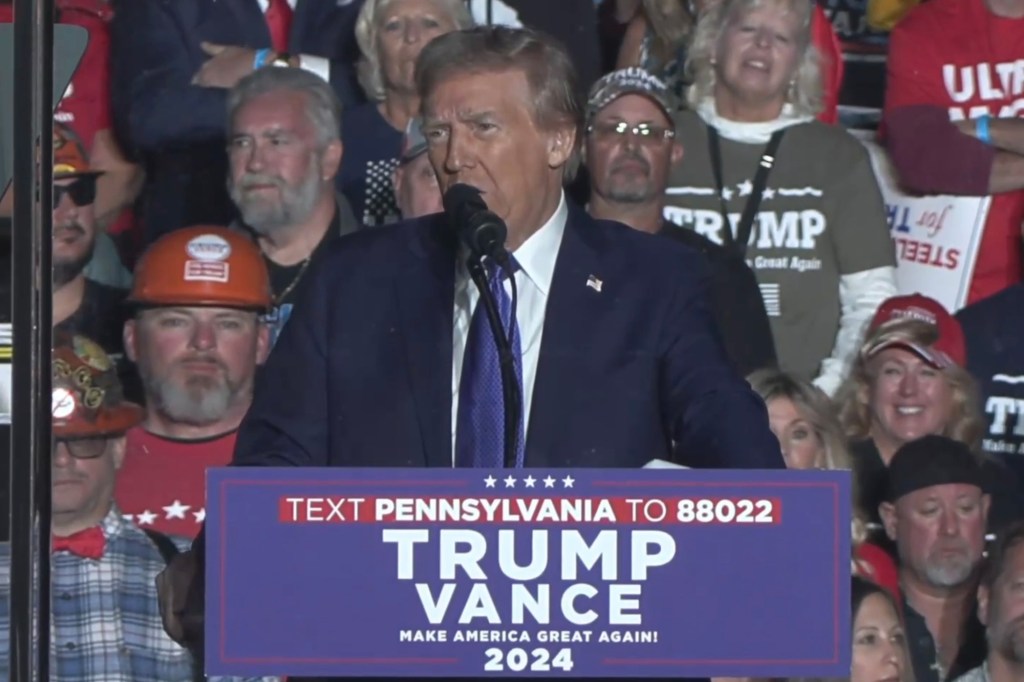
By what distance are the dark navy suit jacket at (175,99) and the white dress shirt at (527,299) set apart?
1.97 ft

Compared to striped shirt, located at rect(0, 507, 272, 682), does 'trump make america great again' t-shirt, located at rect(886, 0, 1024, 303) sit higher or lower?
higher

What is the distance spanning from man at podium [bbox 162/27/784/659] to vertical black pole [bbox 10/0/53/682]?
0.27 metres

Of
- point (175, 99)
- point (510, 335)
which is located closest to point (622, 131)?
point (175, 99)

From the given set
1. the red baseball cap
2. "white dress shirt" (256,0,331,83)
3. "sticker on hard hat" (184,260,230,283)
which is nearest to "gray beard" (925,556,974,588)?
the red baseball cap

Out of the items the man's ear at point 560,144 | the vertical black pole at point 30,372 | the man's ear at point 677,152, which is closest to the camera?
the vertical black pole at point 30,372

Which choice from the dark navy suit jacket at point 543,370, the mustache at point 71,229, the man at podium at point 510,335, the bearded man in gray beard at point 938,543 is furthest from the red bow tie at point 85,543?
the bearded man in gray beard at point 938,543

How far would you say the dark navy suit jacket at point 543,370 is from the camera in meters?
2.27

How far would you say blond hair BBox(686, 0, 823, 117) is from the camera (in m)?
3.12

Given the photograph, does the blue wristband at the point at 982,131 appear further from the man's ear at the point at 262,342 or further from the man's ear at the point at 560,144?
the man's ear at the point at 262,342

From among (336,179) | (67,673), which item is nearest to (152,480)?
(67,673)

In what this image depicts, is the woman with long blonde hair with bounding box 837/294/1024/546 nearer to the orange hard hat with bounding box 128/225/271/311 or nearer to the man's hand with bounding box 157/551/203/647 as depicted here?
the orange hard hat with bounding box 128/225/271/311

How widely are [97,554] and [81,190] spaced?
0.49 metres

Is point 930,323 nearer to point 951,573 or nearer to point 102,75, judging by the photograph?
point 951,573

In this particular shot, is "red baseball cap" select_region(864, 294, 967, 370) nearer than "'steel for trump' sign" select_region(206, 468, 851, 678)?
No
